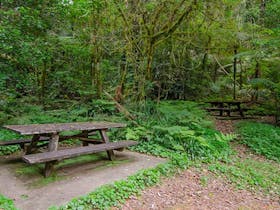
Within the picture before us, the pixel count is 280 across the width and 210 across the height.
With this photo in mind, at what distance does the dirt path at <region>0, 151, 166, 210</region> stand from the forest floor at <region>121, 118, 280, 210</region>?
61cm

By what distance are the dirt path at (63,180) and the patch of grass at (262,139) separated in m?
3.28

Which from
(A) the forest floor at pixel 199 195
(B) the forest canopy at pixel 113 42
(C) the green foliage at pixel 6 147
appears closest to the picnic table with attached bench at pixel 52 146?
(C) the green foliage at pixel 6 147

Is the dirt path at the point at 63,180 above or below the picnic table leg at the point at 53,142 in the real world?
below

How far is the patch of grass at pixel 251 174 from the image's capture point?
16.2 feet

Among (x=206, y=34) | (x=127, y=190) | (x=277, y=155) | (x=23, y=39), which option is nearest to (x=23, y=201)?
(x=127, y=190)

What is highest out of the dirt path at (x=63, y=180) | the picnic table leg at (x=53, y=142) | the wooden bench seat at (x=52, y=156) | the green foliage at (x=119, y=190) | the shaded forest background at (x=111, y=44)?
the shaded forest background at (x=111, y=44)

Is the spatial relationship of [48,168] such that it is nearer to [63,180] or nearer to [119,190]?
[63,180]

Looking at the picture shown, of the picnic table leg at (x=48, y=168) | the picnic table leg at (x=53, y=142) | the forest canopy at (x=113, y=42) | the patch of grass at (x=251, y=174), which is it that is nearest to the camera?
the picnic table leg at (x=48, y=168)

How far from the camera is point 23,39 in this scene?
20.2 ft

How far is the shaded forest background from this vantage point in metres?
6.67

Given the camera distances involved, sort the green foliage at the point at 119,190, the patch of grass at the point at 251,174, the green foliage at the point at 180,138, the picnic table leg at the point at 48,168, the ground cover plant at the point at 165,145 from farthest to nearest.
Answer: the green foliage at the point at 180,138, the patch of grass at the point at 251,174, the picnic table leg at the point at 48,168, the ground cover plant at the point at 165,145, the green foliage at the point at 119,190

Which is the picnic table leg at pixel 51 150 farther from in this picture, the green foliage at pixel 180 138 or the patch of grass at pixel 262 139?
the patch of grass at pixel 262 139

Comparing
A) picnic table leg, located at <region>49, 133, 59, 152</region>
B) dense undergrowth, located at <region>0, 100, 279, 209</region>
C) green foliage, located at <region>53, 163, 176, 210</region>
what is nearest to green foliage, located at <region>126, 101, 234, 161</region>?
dense undergrowth, located at <region>0, 100, 279, 209</region>

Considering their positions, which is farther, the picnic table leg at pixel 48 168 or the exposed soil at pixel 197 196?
the picnic table leg at pixel 48 168
